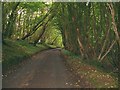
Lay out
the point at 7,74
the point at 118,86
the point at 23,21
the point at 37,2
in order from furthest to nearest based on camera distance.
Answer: the point at 23,21 → the point at 37,2 → the point at 7,74 → the point at 118,86

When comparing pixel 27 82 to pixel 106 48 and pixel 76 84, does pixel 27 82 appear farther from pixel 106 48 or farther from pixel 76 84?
pixel 106 48

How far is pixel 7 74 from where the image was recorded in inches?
771

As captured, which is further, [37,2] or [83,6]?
[37,2]

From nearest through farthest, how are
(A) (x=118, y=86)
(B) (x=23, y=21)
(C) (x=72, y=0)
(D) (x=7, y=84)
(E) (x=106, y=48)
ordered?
(A) (x=118, y=86) → (D) (x=7, y=84) → (E) (x=106, y=48) → (C) (x=72, y=0) → (B) (x=23, y=21)

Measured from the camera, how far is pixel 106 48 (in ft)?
85.2

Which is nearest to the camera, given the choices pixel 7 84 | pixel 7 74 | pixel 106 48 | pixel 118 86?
pixel 118 86

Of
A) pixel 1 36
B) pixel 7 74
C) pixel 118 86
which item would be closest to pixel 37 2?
pixel 1 36

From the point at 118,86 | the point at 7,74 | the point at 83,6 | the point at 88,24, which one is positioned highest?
the point at 83,6

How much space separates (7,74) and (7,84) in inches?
150

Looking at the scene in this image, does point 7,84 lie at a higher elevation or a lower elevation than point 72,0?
lower

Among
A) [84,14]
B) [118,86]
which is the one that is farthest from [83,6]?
[118,86]

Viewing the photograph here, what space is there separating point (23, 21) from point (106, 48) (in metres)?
33.6

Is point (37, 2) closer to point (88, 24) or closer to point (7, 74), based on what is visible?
point (88, 24)

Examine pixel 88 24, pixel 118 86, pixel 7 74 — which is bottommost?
pixel 7 74
